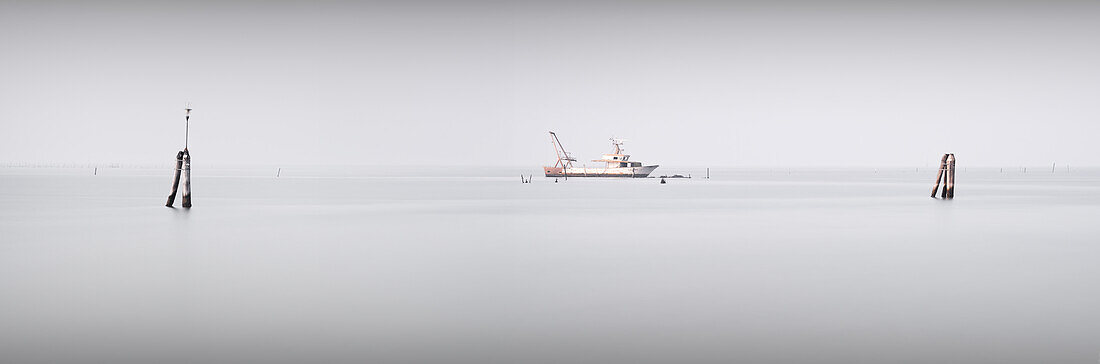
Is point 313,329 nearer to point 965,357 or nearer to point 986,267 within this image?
point 965,357

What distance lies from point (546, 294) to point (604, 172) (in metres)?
109

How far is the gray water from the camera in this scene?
965 cm

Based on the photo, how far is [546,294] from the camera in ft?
45.3

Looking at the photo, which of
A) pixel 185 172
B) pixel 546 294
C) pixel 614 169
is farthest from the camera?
pixel 614 169

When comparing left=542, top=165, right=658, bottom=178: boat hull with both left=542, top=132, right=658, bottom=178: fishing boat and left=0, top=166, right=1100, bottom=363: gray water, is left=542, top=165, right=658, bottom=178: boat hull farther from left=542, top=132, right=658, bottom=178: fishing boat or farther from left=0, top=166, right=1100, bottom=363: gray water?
left=0, top=166, right=1100, bottom=363: gray water

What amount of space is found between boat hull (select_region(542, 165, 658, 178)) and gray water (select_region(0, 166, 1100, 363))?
9156cm

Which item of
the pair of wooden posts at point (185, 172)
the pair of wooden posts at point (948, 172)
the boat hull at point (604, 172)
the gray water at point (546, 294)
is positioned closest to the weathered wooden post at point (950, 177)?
the pair of wooden posts at point (948, 172)

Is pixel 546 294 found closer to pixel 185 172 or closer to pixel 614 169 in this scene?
pixel 185 172

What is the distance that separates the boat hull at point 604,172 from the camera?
119 m

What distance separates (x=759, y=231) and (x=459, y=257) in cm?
1148

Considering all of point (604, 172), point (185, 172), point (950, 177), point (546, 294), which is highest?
point (604, 172)

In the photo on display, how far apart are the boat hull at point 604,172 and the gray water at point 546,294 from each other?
91.6 metres

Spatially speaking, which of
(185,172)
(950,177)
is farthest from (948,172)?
(185,172)

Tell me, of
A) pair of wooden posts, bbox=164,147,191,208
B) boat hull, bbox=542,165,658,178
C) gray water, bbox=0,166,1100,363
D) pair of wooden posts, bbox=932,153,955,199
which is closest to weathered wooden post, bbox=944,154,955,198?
pair of wooden posts, bbox=932,153,955,199
